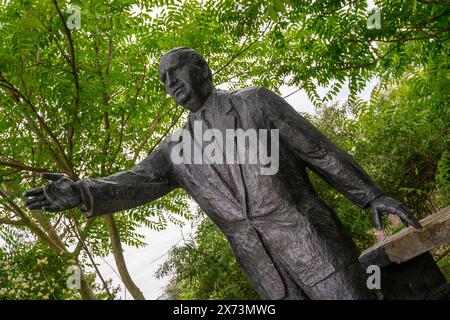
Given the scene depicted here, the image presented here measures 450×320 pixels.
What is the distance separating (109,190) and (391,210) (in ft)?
4.37

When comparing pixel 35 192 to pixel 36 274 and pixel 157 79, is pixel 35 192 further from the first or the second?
pixel 36 274

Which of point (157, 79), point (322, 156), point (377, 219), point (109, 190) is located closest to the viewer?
point (377, 219)

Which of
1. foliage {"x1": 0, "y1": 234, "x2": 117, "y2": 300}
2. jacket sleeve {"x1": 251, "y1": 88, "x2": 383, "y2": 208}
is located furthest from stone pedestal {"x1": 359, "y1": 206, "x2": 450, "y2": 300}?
foliage {"x1": 0, "y1": 234, "x2": 117, "y2": 300}

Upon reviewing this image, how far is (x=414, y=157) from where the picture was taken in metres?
5.53

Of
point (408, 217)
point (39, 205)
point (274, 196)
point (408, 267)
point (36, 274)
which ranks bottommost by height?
point (408, 267)

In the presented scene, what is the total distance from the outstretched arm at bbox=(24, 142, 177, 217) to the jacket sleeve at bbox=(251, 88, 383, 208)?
2.22ft

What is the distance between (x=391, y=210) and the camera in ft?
6.49

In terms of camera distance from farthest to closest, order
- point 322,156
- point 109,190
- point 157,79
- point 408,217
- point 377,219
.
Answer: point 157,79, point 109,190, point 322,156, point 377,219, point 408,217

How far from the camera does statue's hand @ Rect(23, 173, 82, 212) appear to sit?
6.73 ft

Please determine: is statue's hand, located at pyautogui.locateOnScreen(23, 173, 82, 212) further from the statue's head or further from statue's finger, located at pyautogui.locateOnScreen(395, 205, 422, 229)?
statue's finger, located at pyautogui.locateOnScreen(395, 205, 422, 229)

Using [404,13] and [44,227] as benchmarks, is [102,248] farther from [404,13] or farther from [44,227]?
[404,13]

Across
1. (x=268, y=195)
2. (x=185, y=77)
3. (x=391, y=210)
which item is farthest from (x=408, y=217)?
(x=185, y=77)

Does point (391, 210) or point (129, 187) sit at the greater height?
point (129, 187)

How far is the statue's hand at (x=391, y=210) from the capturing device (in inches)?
75.1
